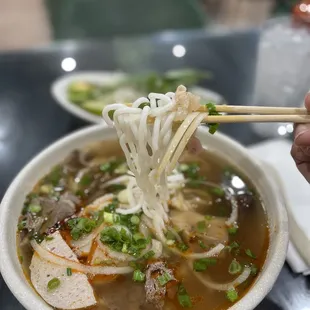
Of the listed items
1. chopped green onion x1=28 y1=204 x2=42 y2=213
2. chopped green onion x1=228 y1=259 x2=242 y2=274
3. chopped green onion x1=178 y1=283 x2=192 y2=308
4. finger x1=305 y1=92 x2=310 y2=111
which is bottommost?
chopped green onion x1=178 y1=283 x2=192 y2=308

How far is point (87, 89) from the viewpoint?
2.44m

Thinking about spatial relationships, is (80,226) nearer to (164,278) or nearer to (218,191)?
(164,278)

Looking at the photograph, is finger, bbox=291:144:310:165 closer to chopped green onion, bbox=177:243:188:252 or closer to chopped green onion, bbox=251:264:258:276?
chopped green onion, bbox=251:264:258:276

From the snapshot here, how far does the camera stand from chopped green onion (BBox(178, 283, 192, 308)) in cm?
132

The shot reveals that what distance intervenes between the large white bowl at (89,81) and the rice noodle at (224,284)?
106 centimetres

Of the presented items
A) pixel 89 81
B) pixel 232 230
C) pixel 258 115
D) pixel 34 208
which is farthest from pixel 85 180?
pixel 89 81

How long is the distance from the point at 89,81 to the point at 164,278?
58.4 inches

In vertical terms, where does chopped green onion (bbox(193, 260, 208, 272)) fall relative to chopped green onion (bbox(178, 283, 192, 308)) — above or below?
above

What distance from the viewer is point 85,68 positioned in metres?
2.69

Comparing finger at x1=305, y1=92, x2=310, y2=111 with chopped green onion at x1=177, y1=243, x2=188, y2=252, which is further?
chopped green onion at x1=177, y1=243, x2=188, y2=252

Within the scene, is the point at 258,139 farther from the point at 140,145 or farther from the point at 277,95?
the point at 140,145

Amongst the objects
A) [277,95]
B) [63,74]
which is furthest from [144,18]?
[277,95]

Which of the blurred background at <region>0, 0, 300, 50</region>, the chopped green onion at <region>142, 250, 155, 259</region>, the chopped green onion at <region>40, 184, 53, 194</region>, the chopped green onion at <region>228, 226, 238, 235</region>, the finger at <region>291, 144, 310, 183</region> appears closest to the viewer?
the finger at <region>291, 144, 310, 183</region>

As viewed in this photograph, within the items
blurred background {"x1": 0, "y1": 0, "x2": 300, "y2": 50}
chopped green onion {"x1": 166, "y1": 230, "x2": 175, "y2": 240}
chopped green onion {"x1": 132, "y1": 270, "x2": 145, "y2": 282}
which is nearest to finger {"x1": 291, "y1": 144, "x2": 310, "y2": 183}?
chopped green onion {"x1": 166, "y1": 230, "x2": 175, "y2": 240}
